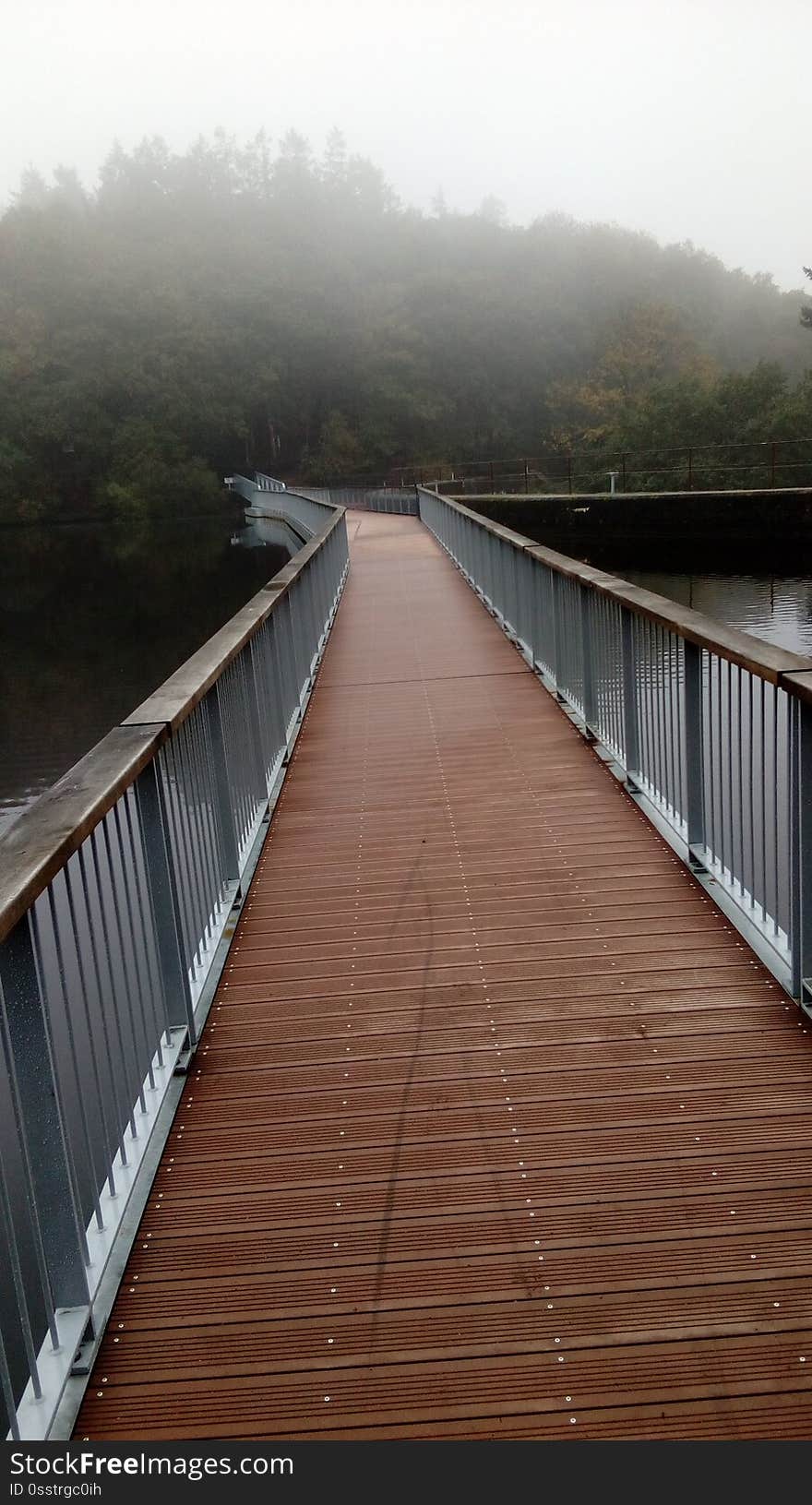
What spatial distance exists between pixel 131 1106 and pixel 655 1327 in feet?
4.84

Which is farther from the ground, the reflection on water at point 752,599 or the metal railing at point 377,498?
the metal railing at point 377,498

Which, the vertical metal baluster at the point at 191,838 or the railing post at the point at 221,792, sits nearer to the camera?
the vertical metal baluster at the point at 191,838

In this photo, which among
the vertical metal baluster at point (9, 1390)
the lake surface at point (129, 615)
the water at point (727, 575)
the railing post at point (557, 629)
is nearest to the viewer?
the vertical metal baluster at point (9, 1390)

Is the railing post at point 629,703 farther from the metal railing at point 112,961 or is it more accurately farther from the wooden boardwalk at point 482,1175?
Answer: the metal railing at point 112,961

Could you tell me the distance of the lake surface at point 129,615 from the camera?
810 inches

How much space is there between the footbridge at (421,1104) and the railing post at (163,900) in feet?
0.04

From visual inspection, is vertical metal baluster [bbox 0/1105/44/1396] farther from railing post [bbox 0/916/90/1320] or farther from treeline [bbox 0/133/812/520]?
treeline [bbox 0/133/812/520]

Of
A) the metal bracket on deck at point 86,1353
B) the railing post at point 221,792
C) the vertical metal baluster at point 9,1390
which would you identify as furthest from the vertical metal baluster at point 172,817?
the vertical metal baluster at point 9,1390

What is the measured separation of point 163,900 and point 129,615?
31.0 meters

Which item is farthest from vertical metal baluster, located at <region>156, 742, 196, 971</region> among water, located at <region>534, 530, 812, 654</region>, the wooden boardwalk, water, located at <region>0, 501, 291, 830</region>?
water, located at <region>534, 530, 812, 654</region>

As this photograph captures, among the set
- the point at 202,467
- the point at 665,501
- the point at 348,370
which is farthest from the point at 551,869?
the point at 348,370

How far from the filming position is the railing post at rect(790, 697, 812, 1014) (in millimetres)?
3715

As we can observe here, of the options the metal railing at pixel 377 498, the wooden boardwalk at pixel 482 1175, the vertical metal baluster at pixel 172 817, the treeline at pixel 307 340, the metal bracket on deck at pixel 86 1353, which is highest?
the treeline at pixel 307 340

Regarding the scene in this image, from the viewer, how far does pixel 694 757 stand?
511 centimetres
